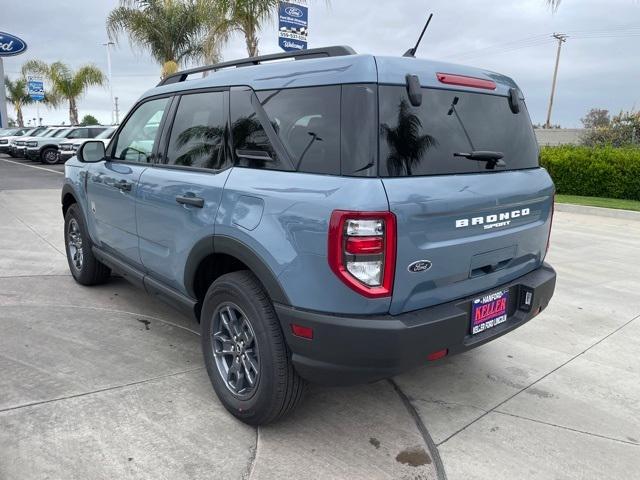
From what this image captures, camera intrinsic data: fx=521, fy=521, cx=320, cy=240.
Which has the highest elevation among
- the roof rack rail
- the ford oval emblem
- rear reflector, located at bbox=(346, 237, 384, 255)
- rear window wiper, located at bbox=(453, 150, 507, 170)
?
the roof rack rail

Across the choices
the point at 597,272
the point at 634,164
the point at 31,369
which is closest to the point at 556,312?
the point at 597,272

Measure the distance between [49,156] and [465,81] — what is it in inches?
976

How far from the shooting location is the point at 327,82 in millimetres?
2482

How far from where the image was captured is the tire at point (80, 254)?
4867 mm

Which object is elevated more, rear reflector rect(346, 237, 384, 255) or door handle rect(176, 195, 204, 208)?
door handle rect(176, 195, 204, 208)

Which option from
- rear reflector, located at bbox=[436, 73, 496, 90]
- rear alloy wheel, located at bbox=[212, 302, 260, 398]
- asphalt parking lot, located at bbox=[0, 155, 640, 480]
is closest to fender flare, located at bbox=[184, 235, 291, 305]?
rear alloy wheel, located at bbox=[212, 302, 260, 398]

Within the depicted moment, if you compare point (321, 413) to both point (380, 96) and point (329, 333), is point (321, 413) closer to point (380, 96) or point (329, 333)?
point (329, 333)

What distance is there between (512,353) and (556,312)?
1.16m

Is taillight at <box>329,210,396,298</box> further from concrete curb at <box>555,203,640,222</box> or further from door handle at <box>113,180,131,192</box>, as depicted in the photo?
concrete curb at <box>555,203,640,222</box>

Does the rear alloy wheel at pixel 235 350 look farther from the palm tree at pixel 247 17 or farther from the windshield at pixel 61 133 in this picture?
the windshield at pixel 61 133

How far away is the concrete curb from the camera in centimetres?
1036

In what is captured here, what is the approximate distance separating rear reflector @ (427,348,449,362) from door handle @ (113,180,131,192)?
2466mm

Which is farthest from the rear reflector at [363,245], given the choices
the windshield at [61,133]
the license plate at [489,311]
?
the windshield at [61,133]

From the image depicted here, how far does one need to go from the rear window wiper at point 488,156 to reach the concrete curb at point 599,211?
9135mm
